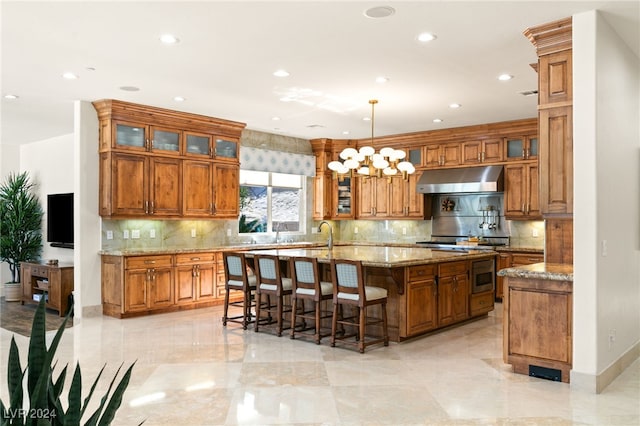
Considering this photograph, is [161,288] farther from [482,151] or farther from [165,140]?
[482,151]

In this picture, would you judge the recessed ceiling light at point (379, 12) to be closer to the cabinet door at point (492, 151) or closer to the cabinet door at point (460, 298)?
the cabinet door at point (460, 298)

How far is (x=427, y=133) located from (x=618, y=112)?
4.90m

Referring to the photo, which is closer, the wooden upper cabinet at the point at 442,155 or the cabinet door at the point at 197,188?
the cabinet door at the point at 197,188

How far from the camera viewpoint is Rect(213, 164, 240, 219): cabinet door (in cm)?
837

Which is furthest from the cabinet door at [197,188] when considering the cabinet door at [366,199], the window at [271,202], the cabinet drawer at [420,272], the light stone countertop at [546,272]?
the light stone countertop at [546,272]

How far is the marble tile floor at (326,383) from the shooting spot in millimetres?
3541

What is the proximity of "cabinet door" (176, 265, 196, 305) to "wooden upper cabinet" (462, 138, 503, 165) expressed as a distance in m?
4.82

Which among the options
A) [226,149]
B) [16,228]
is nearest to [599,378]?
[226,149]

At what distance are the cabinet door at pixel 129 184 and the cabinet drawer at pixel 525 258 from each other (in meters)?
5.49

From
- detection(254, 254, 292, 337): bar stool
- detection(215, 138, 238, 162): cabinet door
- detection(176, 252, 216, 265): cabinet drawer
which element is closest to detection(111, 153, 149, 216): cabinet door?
detection(176, 252, 216, 265): cabinet drawer

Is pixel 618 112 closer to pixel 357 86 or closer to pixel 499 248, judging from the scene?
pixel 357 86

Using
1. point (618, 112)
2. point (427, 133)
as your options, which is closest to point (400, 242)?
point (427, 133)

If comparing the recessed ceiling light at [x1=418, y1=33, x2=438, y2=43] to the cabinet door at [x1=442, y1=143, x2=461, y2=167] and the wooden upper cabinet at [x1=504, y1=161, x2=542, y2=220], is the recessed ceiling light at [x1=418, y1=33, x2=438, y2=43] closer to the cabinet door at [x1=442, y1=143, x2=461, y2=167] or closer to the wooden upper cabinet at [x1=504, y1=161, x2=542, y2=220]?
the wooden upper cabinet at [x1=504, y1=161, x2=542, y2=220]

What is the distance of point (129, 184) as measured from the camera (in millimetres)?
7219
